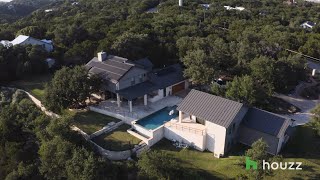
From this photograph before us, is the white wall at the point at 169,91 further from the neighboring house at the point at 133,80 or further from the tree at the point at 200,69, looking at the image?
the tree at the point at 200,69

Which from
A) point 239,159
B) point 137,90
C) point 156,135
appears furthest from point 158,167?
point 137,90

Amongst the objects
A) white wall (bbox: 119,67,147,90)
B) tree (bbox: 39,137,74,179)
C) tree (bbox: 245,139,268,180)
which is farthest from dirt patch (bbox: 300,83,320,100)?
tree (bbox: 39,137,74,179)

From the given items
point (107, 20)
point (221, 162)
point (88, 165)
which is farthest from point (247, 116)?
point (107, 20)

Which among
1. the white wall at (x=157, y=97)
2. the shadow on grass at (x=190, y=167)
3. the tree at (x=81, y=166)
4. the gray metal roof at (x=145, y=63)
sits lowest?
A: the shadow on grass at (x=190, y=167)

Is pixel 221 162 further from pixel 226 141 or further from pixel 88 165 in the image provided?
pixel 88 165

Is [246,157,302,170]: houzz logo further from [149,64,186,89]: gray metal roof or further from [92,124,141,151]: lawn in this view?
[149,64,186,89]: gray metal roof

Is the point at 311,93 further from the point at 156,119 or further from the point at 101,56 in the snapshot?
the point at 101,56

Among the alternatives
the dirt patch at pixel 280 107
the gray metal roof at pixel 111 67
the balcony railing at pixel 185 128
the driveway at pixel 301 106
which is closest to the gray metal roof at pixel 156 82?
the gray metal roof at pixel 111 67
